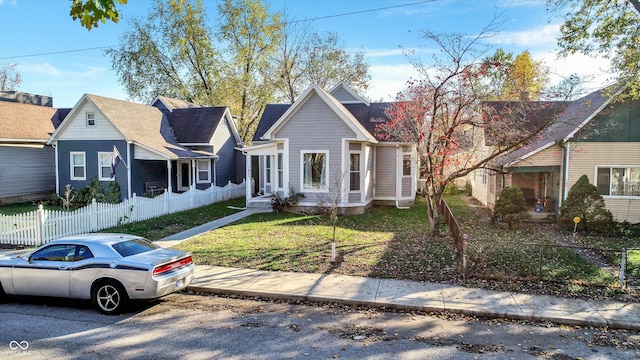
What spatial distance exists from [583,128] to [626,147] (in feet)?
6.51

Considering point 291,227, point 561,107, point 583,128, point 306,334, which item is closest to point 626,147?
point 583,128

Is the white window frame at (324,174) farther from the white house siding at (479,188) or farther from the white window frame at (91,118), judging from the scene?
the white window frame at (91,118)

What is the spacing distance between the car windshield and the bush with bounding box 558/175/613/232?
1519cm

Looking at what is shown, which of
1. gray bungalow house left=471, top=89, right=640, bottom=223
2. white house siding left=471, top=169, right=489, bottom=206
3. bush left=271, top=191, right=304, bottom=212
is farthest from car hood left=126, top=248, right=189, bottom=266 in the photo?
white house siding left=471, top=169, right=489, bottom=206

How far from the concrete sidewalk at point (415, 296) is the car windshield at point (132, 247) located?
4.48ft

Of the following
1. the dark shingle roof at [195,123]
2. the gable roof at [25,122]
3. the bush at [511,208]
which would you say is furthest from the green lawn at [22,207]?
the bush at [511,208]

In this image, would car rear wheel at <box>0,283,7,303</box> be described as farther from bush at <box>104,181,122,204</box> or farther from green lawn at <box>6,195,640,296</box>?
bush at <box>104,181,122,204</box>

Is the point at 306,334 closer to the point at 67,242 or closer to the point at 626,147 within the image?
the point at 67,242

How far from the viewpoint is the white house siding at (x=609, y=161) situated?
54.1 feet

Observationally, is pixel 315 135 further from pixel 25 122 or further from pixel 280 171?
pixel 25 122

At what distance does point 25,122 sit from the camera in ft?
79.2

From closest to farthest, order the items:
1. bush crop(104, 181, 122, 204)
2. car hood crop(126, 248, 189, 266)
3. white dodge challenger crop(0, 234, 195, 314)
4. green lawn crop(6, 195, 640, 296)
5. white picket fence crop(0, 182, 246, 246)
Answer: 1. white dodge challenger crop(0, 234, 195, 314)
2. car hood crop(126, 248, 189, 266)
3. green lawn crop(6, 195, 640, 296)
4. white picket fence crop(0, 182, 246, 246)
5. bush crop(104, 181, 122, 204)

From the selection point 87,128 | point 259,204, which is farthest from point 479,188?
point 87,128

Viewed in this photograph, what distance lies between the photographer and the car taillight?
728cm
